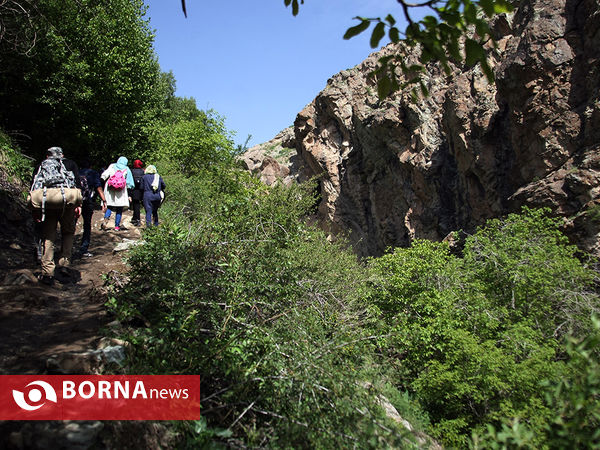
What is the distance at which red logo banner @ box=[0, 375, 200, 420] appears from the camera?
2.84 metres

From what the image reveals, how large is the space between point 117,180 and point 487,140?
1255cm

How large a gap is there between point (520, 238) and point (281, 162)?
1054 inches

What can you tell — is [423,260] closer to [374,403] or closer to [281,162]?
[374,403]

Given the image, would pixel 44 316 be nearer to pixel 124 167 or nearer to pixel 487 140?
pixel 124 167

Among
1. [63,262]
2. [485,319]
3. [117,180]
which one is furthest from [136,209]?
[485,319]

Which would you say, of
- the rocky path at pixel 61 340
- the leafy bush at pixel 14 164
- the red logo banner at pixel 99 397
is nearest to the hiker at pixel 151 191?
the rocky path at pixel 61 340

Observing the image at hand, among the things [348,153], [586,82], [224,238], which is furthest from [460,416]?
[348,153]

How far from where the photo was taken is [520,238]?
9.54 meters

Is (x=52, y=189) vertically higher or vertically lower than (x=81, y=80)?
lower

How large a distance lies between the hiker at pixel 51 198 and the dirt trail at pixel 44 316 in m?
0.33

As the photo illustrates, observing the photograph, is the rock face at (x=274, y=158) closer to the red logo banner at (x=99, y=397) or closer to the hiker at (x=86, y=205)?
the hiker at (x=86, y=205)

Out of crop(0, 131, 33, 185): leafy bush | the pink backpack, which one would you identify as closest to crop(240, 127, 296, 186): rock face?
crop(0, 131, 33, 185): leafy bush

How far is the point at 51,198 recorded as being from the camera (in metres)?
5.30

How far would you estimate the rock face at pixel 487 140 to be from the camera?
11.7 m
